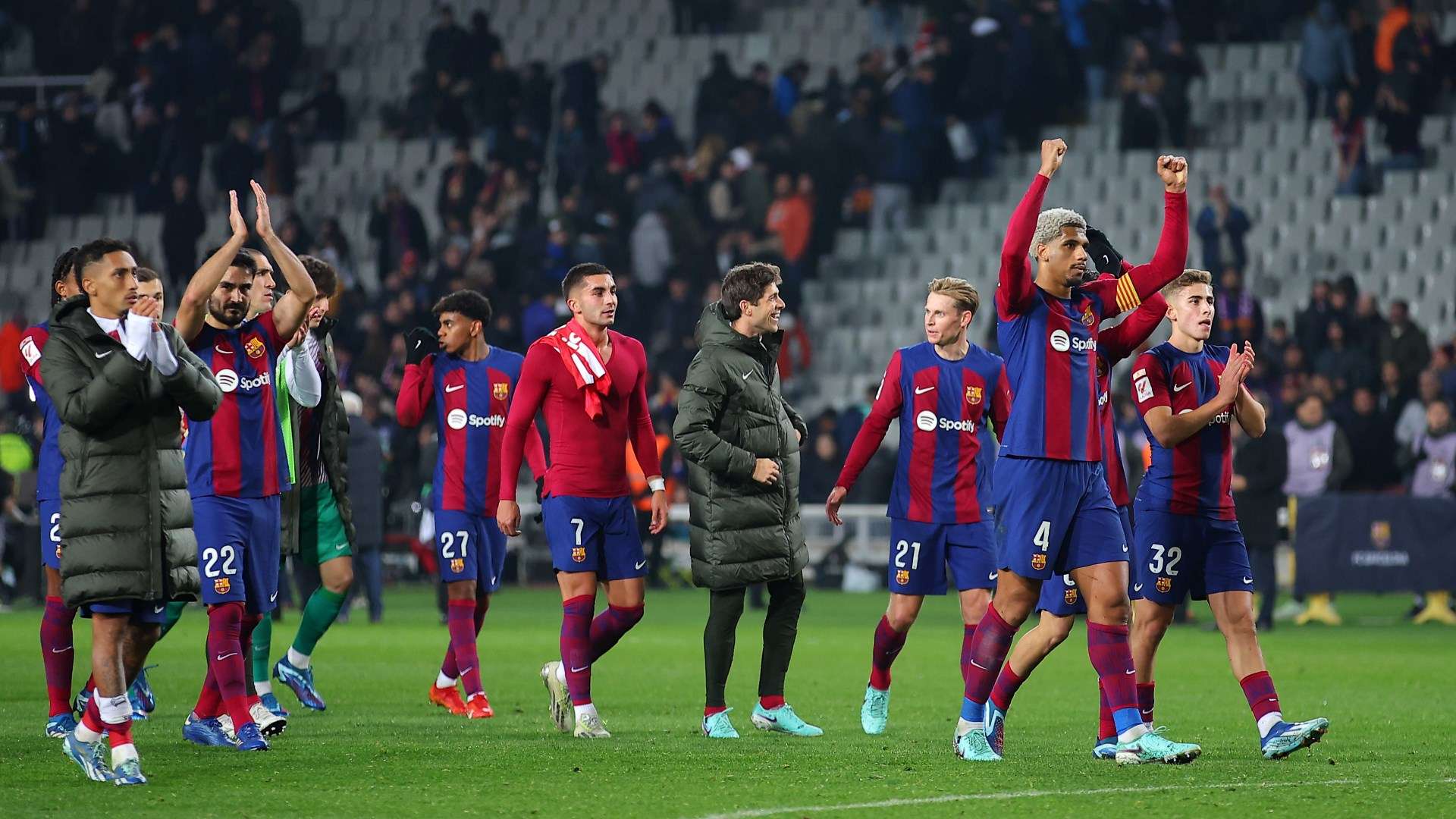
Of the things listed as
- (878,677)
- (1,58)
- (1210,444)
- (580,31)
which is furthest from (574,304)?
(1,58)

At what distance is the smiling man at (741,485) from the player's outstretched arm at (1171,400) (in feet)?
5.75

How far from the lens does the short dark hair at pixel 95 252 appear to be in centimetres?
805

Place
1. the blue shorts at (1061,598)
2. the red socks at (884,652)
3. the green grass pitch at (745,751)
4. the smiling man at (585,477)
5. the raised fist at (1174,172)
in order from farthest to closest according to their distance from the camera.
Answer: the red socks at (884,652), the smiling man at (585,477), the blue shorts at (1061,598), the raised fist at (1174,172), the green grass pitch at (745,751)

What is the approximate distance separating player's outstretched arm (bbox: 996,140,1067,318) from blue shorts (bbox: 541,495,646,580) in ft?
8.00

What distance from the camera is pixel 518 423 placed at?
10.1 metres

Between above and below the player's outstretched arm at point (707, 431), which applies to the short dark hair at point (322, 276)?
above

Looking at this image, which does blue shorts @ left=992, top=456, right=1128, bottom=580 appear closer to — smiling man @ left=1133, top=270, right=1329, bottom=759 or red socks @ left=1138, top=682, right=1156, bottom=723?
smiling man @ left=1133, top=270, right=1329, bottom=759

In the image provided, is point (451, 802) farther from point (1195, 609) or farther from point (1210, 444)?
point (1195, 609)

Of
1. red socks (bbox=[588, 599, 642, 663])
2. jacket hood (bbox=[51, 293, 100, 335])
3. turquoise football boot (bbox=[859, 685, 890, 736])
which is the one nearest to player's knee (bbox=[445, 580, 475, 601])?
red socks (bbox=[588, 599, 642, 663])

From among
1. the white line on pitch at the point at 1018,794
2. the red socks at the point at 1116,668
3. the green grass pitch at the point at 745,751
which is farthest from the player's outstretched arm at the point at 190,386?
the red socks at the point at 1116,668

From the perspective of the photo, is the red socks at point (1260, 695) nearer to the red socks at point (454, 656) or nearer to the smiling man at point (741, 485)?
the smiling man at point (741, 485)

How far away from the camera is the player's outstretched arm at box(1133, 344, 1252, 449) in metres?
8.75

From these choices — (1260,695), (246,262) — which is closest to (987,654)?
(1260,695)

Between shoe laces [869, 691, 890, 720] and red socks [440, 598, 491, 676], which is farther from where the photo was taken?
red socks [440, 598, 491, 676]
